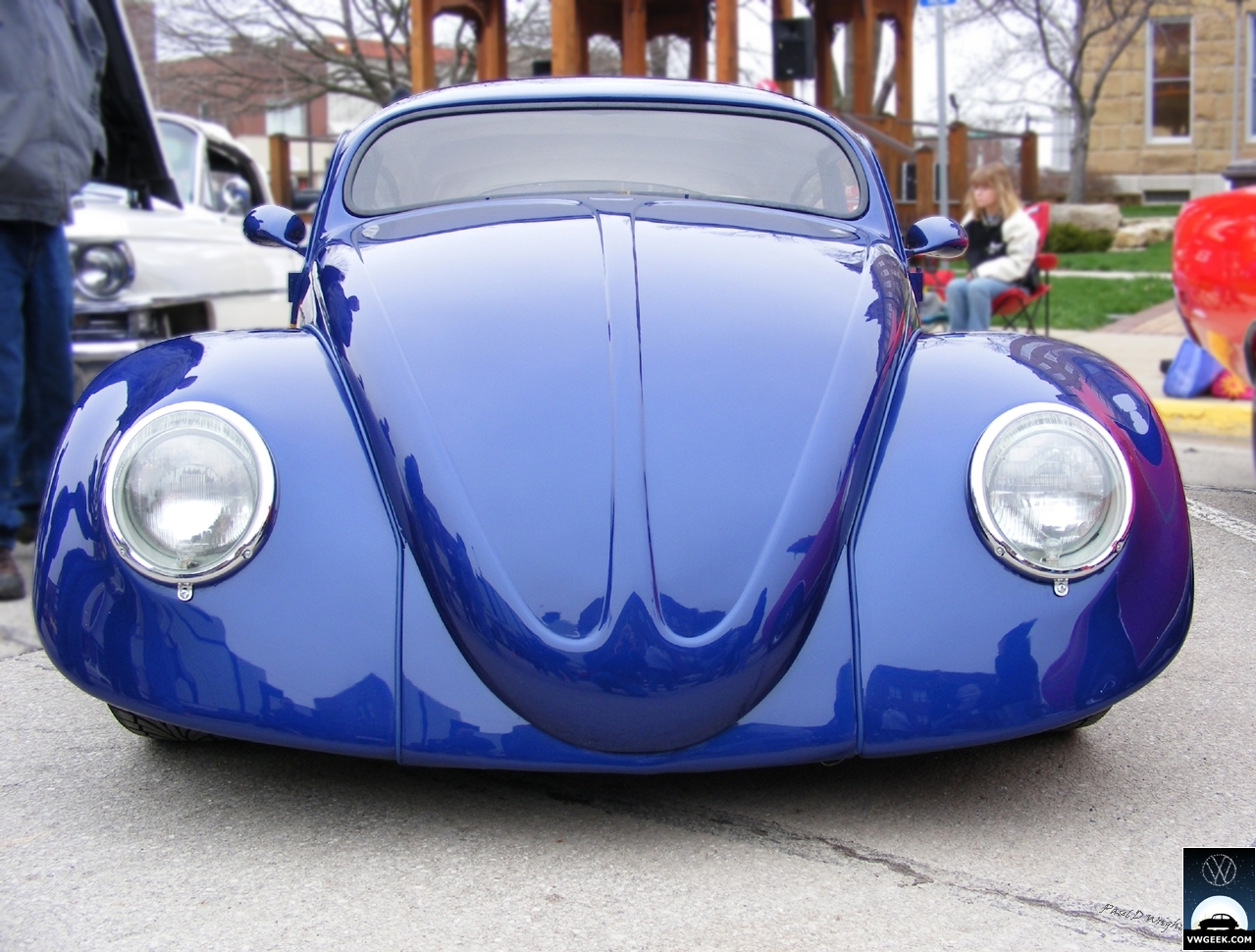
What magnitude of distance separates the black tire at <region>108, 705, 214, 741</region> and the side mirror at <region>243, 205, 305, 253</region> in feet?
5.30

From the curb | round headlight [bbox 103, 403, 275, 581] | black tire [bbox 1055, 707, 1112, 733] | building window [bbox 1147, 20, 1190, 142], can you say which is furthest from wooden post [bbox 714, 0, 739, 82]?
building window [bbox 1147, 20, 1190, 142]

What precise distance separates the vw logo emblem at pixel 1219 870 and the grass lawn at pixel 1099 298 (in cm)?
906

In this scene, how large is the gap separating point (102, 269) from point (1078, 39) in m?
22.6

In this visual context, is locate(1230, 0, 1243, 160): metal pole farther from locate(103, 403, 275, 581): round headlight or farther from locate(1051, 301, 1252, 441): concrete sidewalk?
locate(103, 403, 275, 581): round headlight

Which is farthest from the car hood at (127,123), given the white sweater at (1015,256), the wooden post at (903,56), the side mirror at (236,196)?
the wooden post at (903,56)

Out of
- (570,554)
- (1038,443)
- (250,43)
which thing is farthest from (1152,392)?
(250,43)

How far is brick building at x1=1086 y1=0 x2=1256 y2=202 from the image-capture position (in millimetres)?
26891

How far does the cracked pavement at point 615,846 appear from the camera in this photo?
207cm

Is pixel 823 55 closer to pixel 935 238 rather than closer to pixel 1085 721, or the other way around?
pixel 935 238

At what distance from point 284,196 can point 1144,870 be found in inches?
704

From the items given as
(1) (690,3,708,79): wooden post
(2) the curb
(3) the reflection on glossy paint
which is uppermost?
(1) (690,3,708,79): wooden post

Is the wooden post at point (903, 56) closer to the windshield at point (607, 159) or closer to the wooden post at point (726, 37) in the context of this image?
the wooden post at point (726, 37)

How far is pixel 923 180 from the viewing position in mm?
16234

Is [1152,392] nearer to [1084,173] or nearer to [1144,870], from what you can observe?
[1144,870]
